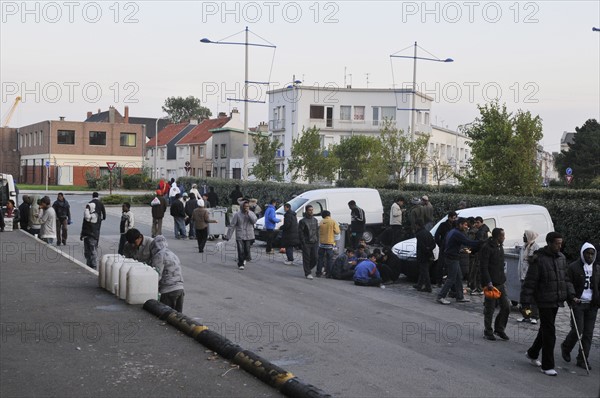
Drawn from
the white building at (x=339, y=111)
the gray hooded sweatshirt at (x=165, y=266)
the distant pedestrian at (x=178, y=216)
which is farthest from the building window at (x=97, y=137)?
the gray hooded sweatshirt at (x=165, y=266)

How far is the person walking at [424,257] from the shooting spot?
16734 mm

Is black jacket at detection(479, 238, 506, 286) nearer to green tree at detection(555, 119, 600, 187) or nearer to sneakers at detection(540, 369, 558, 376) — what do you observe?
sneakers at detection(540, 369, 558, 376)

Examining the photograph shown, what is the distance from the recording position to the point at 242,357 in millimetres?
8969

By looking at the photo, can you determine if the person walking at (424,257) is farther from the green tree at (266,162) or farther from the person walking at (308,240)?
the green tree at (266,162)

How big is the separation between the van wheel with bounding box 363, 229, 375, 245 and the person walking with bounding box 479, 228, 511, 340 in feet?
45.0

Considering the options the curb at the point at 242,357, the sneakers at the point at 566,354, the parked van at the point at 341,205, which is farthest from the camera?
the parked van at the point at 341,205

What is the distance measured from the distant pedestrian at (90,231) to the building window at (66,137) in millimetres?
69275

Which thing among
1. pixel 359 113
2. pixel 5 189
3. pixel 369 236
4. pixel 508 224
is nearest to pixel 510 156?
pixel 369 236

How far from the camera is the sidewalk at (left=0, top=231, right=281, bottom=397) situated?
26.2 ft

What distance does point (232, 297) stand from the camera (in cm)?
1523

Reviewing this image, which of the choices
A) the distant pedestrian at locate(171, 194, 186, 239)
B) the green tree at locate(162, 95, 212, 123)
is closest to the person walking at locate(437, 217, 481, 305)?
the distant pedestrian at locate(171, 194, 186, 239)

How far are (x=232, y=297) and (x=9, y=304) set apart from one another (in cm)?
431

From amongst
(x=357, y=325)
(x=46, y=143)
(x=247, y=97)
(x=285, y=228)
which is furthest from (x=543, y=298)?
(x=46, y=143)

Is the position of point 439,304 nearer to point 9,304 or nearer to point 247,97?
point 9,304
